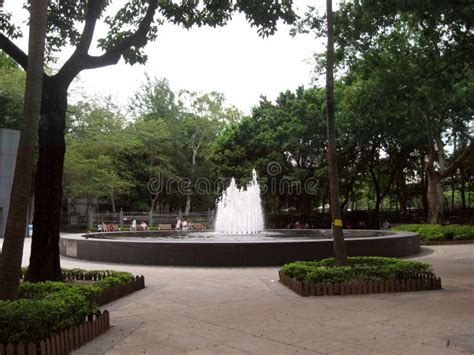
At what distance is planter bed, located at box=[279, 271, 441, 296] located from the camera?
934 cm

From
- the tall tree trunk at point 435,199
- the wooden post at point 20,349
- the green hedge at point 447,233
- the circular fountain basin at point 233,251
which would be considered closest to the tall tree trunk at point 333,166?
the circular fountain basin at point 233,251

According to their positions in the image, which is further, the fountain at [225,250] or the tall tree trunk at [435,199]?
the tall tree trunk at [435,199]

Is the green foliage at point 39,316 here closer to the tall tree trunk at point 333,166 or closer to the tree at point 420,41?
the tall tree trunk at point 333,166

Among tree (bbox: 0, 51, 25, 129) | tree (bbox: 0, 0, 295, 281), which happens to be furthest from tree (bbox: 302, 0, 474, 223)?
tree (bbox: 0, 51, 25, 129)

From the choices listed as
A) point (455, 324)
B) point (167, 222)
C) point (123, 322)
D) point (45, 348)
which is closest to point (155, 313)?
point (123, 322)

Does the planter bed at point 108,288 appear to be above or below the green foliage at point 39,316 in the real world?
below

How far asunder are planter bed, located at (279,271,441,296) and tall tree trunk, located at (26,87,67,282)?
4.50 metres

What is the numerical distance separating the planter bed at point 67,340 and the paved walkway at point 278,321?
0.13 meters

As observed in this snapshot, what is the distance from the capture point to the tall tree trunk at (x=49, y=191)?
9008 mm

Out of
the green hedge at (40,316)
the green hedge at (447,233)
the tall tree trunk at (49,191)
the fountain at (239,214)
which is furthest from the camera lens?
the fountain at (239,214)

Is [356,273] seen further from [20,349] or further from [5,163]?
[5,163]

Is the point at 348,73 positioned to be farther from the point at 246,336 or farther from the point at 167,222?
the point at 167,222

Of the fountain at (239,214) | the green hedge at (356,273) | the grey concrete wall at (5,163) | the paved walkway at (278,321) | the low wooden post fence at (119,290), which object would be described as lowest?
the paved walkway at (278,321)

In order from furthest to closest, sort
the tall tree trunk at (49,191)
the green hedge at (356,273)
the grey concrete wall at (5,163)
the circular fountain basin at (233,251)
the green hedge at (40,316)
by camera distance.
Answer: the grey concrete wall at (5,163) < the circular fountain basin at (233,251) < the green hedge at (356,273) < the tall tree trunk at (49,191) < the green hedge at (40,316)
